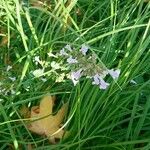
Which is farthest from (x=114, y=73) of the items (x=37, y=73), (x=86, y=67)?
(x=37, y=73)

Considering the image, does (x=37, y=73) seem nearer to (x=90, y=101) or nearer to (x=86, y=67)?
(x=90, y=101)

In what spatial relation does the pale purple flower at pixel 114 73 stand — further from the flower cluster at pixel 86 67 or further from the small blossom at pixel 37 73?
the small blossom at pixel 37 73

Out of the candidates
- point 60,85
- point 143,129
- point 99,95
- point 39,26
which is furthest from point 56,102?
point 39,26

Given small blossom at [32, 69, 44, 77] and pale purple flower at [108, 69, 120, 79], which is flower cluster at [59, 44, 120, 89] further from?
small blossom at [32, 69, 44, 77]

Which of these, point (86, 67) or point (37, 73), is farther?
point (37, 73)

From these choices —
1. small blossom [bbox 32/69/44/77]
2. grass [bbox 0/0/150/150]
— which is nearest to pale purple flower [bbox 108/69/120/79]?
grass [bbox 0/0/150/150]

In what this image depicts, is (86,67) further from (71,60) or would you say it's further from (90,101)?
(90,101)

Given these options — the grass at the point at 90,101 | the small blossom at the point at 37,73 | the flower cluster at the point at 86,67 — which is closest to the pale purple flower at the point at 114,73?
the flower cluster at the point at 86,67

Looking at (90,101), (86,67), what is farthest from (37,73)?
(86,67)

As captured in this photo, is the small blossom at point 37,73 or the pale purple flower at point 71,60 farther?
the small blossom at point 37,73

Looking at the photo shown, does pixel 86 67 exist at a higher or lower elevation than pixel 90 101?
higher

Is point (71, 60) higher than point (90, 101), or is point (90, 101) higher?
point (71, 60)
